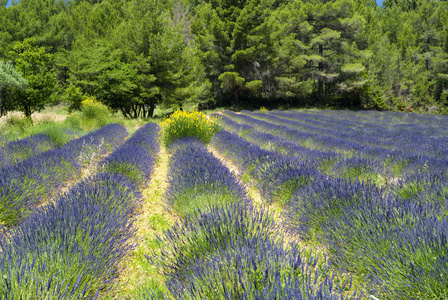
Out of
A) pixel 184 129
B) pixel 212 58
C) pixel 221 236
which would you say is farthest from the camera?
pixel 212 58

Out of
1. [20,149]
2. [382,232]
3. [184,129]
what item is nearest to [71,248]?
[382,232]

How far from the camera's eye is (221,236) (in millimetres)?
1729

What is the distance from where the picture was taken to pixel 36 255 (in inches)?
54.7

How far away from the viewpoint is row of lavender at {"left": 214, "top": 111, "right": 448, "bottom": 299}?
1258mm

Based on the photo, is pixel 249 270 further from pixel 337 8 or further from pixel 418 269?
pixel 337 8

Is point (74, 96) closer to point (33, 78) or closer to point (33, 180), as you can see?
point (33, 78)

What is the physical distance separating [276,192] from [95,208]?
2290 mm

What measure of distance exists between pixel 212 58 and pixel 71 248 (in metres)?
23.1

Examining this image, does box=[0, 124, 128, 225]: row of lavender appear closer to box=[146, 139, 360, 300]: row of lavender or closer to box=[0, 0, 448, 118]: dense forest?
box=[146, 139, 360, 300]: row of lavender

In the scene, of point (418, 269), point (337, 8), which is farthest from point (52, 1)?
point (418, 269)

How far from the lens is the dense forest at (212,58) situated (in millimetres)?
14578

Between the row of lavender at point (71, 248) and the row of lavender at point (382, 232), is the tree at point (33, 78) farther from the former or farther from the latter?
the row of lavender at point (382, 232)

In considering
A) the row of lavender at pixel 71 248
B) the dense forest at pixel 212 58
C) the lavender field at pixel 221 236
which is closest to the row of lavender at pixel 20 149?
the lavender field at pixel 221 236

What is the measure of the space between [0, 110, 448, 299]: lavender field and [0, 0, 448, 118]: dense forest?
8.87m
